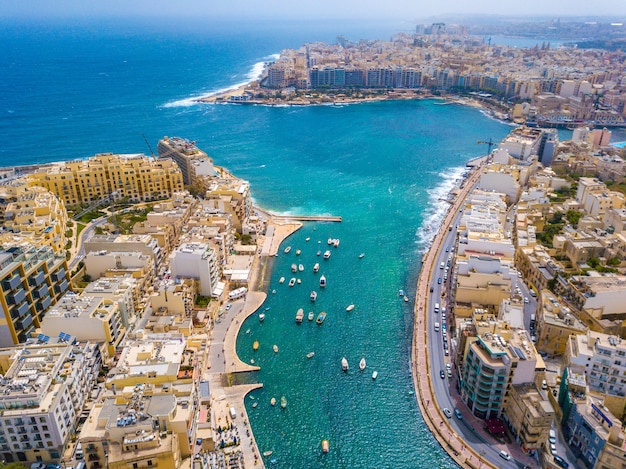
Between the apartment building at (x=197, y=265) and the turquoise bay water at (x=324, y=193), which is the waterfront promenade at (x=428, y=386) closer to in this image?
the turquoise bay water at (x=324, y=193)

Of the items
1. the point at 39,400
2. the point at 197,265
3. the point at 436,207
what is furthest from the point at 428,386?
the point at 436,207

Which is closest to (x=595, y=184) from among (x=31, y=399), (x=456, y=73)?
(x=31, y=399)

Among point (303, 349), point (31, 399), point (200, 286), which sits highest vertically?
point (31, 399)

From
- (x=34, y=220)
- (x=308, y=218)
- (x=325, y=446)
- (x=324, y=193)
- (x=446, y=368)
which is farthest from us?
(x=324, y=193)

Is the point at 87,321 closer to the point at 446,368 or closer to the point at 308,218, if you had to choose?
the point at 446,368

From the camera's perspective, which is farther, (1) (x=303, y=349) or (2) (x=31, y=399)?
(1) (x=303, y=349)

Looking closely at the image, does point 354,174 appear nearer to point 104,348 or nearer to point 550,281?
point 550,281

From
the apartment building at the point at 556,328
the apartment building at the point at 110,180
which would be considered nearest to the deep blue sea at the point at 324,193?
the apartment building at the point at 556,328
